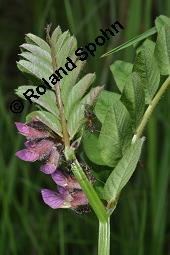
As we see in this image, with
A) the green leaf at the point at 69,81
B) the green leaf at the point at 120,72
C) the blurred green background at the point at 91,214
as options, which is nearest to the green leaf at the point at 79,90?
the green leaf at the point at 69,81

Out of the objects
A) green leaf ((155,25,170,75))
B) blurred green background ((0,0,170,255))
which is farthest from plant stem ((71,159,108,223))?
blurred green background ((0,0,170,255))

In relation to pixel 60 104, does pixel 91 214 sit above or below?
below

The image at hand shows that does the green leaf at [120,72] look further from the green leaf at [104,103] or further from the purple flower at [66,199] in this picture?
the purple flower at [66,199]

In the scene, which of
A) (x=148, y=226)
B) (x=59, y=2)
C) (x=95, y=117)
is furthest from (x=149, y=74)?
(x=59, y=2)

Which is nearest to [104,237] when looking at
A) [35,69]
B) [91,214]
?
[35,69]

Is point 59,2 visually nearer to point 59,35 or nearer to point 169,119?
point 169,119

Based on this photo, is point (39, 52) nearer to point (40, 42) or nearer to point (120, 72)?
point (40, 42)

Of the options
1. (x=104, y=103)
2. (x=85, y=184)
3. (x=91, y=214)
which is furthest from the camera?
(x=91, y=214)
